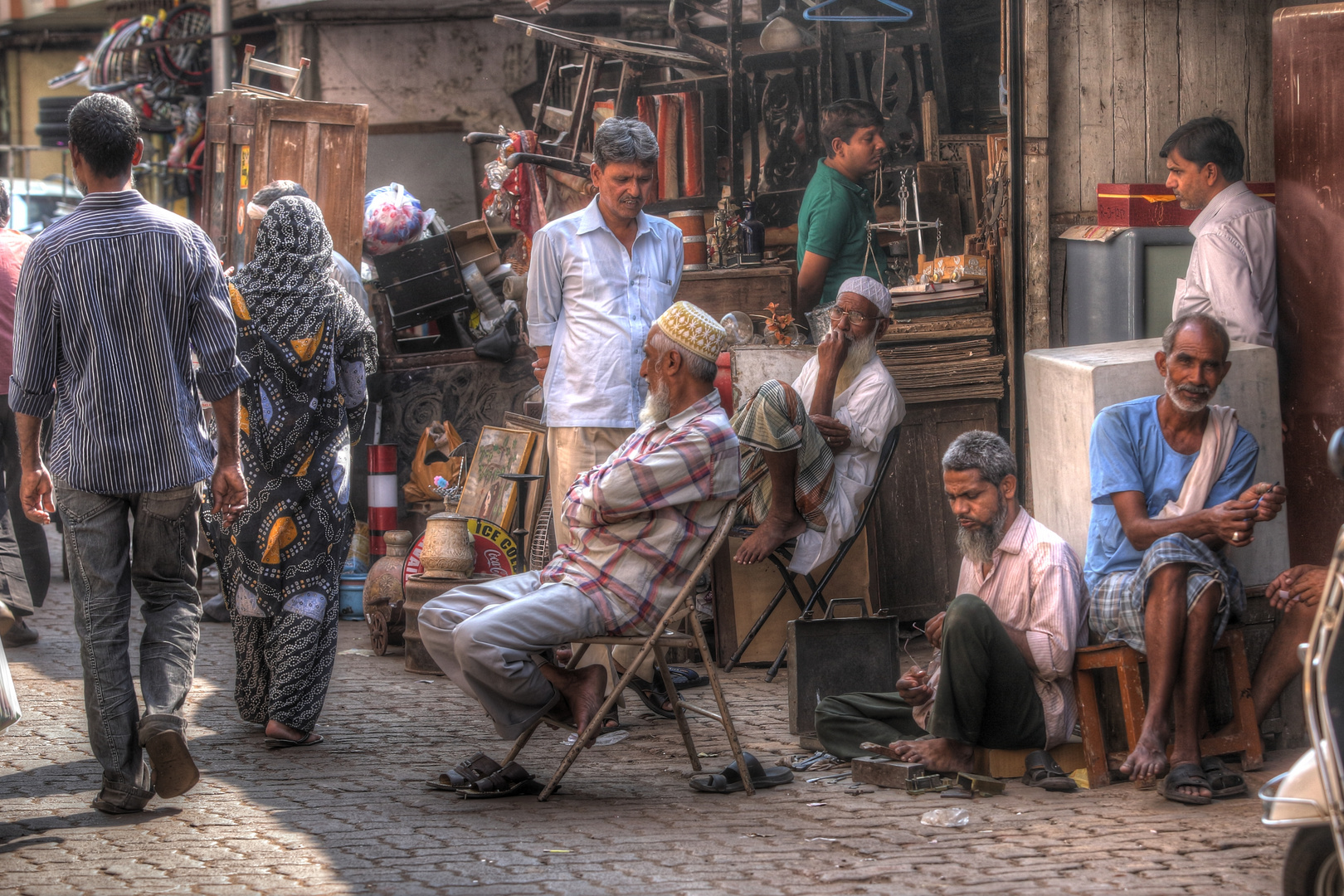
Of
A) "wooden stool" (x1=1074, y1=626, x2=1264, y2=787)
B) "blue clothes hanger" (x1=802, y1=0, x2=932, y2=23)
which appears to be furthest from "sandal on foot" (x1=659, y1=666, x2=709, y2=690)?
"blue clothes hanger" (x1=802, y1=0, x2=932, y2=23)

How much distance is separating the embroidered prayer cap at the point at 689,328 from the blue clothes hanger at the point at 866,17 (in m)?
3.71

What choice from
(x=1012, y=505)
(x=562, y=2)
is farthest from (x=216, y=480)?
(x=562, y=2)

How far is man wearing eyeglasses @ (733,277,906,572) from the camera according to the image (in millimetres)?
6047

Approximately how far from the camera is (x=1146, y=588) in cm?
Answer: 442

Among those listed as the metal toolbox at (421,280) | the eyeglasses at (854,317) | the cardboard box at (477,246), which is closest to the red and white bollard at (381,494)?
the metal toolbox at (421,280)

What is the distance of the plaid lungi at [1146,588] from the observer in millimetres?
4410

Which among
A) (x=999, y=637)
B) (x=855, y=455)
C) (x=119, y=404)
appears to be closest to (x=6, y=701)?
(x=119, y=404)

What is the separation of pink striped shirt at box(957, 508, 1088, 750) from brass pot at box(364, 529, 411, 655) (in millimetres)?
3187

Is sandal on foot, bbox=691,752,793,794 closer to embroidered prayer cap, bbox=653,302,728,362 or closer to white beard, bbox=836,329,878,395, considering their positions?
embroidered prayer cap, bbox=653,302,728,362

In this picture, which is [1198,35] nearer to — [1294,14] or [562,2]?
[1294,14]

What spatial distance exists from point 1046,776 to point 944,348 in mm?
2852

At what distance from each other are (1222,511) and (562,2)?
19.2 feet

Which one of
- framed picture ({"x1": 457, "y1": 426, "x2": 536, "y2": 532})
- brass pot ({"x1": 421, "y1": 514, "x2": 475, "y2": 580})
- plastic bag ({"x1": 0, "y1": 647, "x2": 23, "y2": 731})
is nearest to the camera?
plastic bag ({"x1": 0, "y1": 647, "x2": 23, "y2": 731})

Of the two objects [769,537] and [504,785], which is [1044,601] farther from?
[504,785]
